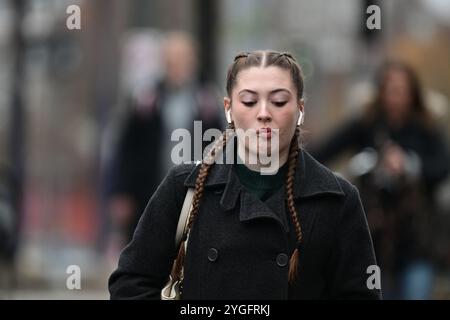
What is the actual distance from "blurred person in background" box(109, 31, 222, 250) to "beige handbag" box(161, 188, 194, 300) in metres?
5.74

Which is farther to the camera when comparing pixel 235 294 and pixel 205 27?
pixel 205 27

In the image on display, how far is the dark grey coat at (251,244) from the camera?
444 cm

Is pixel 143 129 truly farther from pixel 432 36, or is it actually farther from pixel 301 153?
pixel 432 36

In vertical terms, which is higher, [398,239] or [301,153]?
[301,153]

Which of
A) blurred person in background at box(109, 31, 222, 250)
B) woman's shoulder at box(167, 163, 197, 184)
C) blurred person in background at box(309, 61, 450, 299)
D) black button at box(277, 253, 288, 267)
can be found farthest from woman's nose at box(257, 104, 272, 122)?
blurred person in background at box(109, 31, 222, 250)

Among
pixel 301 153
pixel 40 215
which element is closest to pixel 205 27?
pixel 40 215

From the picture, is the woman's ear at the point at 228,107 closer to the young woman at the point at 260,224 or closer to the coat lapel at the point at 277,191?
the young woman at the point at 260,224

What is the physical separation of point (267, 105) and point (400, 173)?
4.50 metres

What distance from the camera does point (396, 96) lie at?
9.08 m

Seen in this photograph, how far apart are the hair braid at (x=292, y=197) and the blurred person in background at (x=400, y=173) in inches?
168

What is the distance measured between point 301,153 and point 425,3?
31.1 meters

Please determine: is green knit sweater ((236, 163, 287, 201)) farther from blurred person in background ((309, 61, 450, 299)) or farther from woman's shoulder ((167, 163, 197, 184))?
blurred person in background ((309, 61, 450, 299))

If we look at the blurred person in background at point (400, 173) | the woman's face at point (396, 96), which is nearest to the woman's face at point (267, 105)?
the blurred person in background at point (400, 173)
